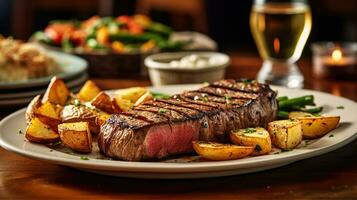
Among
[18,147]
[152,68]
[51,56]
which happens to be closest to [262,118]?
[18,147]

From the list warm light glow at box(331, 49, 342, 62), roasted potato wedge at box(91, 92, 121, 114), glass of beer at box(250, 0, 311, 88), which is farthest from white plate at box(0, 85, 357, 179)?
warm light glow at box(331, 49, 342, 62)

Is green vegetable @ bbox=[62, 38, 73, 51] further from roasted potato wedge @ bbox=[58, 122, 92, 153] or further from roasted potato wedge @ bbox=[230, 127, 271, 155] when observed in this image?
roasted potato wedge @ bbox=[230, 127, 271, 155]

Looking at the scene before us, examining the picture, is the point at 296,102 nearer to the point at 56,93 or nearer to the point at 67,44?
the point at 56,93

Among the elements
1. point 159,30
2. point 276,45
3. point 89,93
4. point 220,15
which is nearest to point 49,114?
point 89,93

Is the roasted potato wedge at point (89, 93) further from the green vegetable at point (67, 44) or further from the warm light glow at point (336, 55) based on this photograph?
the warm light glow at point (336, 55)

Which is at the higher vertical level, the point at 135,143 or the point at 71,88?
the point at 135,143

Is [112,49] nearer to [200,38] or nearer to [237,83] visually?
[200,38]
